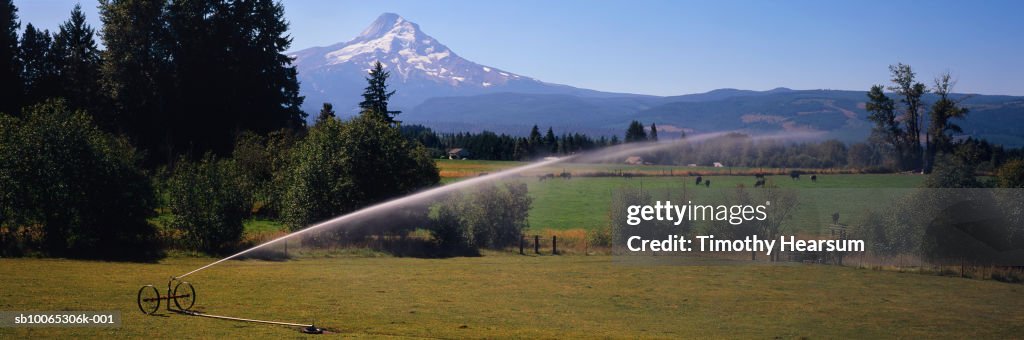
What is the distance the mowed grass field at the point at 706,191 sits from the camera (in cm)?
6134

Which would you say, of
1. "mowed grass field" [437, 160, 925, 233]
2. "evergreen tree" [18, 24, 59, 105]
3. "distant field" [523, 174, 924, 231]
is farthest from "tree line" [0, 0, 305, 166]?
"distant field" [523, 174, 924, 231]

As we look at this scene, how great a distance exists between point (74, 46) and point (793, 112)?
3418 inches

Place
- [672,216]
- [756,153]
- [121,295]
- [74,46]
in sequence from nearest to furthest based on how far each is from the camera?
[121,295], [672,216], [756,153], [74,46]

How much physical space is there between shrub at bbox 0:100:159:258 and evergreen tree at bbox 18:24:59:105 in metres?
41.2

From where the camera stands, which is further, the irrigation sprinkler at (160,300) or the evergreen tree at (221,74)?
the evergreen tree at (221,74)

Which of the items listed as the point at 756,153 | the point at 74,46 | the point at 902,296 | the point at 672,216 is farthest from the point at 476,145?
the point at 902,296

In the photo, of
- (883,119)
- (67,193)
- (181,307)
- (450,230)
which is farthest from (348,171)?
(883,119)

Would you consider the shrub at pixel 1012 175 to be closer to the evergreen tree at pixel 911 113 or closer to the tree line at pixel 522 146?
the evergreen tree at pixel 911 113

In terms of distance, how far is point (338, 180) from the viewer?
56844mm

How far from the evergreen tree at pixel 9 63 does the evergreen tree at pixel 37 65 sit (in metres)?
1.57

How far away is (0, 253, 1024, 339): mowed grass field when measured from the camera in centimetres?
2595

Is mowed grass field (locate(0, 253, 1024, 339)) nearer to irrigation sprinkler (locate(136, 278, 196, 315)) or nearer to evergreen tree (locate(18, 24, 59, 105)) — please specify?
irrigation sprinkler (locate(136, 278, 196, 315))

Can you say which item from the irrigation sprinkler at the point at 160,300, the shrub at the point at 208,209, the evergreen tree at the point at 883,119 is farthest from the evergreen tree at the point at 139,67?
the evergreen tree at the point at 883,119

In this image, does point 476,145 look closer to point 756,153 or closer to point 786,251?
point 756,153
